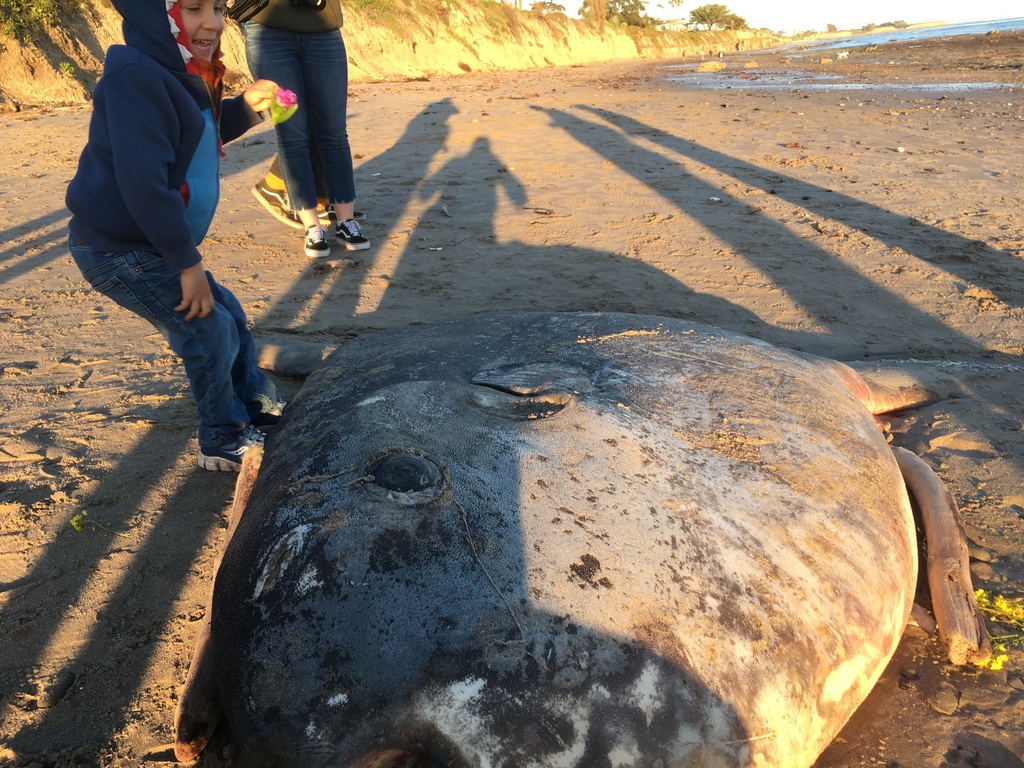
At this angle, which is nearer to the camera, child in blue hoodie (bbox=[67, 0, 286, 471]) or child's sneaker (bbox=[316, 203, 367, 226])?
child in blue hoodie (bbox=[67, 0, 286, 471])

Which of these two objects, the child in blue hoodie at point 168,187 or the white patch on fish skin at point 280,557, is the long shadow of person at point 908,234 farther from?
the white patch on fish skin at point 280,557

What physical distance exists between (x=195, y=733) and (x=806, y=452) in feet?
5.53

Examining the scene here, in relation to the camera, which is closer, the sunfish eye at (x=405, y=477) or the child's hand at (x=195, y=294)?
the sunfish eye at (x=405, y=477)

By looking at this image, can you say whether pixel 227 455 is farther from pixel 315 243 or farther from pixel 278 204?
pixel 278 204

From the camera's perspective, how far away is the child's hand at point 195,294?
2.29 metres

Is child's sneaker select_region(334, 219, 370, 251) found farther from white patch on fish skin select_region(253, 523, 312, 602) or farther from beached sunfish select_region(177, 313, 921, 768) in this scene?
white patch on fish skin select_region(253, 523, 312, 602)

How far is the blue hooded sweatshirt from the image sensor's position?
2055mm

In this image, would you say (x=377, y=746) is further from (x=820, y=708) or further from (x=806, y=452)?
(x=806, y=452)

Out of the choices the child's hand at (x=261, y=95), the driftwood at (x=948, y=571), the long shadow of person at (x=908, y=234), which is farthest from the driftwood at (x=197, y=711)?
the long shadow of person at (x=908, y=234)

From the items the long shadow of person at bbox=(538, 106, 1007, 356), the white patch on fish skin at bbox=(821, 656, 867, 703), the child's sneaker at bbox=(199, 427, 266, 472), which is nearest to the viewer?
the white patch on fish skin at bbox=(821, 656, 867, 703)

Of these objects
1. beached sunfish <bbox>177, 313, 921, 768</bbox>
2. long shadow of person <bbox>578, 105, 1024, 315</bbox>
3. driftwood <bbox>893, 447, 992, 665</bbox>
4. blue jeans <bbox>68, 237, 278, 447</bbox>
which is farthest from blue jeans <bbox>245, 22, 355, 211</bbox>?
driftwood <bbox>893, 447, 992, 665</bbox>

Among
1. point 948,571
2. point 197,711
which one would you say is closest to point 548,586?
point 197,711

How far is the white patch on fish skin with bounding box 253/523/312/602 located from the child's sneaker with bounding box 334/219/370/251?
162 inches

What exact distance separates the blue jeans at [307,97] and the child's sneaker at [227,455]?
9.62ft
